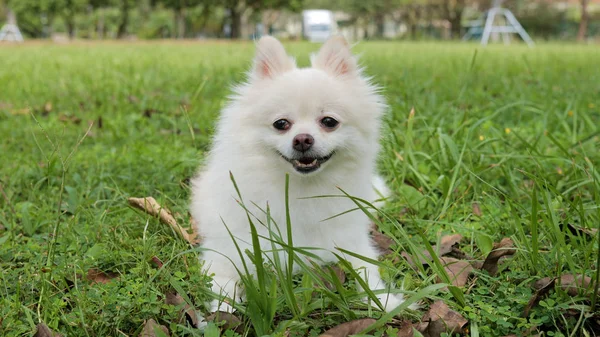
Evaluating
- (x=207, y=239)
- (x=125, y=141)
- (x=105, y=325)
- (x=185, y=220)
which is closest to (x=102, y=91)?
(x=125, y=141)

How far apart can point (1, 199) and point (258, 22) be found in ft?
157

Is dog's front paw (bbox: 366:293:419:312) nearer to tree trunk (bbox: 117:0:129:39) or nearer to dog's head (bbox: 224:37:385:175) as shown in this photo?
dog's head (bbox: 224:37:385:175)

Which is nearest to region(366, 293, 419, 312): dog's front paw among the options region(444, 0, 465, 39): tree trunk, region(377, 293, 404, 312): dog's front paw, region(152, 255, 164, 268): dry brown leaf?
region(377, 293, 404, 312): dog's front paw

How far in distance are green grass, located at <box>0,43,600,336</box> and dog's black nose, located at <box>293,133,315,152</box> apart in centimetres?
38

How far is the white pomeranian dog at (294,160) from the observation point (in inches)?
83.9

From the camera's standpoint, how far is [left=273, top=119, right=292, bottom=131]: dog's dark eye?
2.17m

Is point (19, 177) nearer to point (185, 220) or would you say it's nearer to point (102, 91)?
point (185, 220)

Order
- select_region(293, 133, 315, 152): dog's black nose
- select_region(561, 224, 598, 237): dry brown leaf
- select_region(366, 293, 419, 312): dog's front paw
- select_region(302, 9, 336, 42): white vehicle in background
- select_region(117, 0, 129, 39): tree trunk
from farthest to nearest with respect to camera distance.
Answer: select_region(302, 9, 336, 42): white vehicle in background → select_region(117, 0, 129, 39): tree trunk → select_region(561, 224, 598, 237): dry brown leaf → select_region(293, 133, 315, 152): dog's black nose → select_region(366, 293, 419, 312): dog's front paw

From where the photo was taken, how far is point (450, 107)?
4492 mm

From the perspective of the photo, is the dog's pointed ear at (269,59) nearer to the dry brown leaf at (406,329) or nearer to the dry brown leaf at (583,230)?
the dry brown leaf at (406,329)

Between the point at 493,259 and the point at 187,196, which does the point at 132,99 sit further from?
the point at 493,259

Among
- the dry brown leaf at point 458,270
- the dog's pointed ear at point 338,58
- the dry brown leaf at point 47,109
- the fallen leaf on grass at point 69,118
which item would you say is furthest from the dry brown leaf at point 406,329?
the dry brown leaf at point 47,109

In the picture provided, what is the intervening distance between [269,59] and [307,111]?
1.12 feet

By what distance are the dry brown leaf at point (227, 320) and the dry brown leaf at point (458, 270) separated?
786 mm
